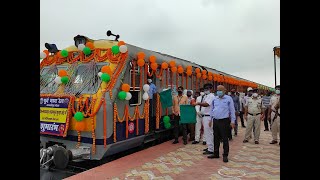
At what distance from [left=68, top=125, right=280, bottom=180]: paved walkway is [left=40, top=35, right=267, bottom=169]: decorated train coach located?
552mm

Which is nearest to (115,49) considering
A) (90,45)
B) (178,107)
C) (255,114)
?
(90,45)

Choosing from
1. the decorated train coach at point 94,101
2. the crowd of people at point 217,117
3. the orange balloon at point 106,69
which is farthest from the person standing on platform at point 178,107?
the orange balloon at point 106,69

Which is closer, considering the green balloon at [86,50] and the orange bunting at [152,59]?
the green balloon at [86,50]

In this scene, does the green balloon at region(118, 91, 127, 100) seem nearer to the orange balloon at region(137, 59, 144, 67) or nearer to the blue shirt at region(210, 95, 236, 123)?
the orange balloon at region(137, 59, 144, 67)

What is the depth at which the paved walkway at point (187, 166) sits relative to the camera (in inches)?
206

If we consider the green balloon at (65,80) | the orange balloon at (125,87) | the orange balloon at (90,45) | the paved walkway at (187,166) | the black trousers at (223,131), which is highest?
the orange balloon at (90,45)

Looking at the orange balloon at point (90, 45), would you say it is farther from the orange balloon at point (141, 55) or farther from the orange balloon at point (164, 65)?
the orange balloon at point (164, 65)

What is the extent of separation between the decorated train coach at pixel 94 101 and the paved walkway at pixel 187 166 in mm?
552

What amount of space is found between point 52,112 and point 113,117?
4.98ft

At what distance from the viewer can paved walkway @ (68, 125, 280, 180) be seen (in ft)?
17.2

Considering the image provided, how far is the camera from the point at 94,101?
5.89m

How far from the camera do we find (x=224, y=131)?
639 cm

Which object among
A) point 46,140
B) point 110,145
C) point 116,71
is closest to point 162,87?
point 116,71
